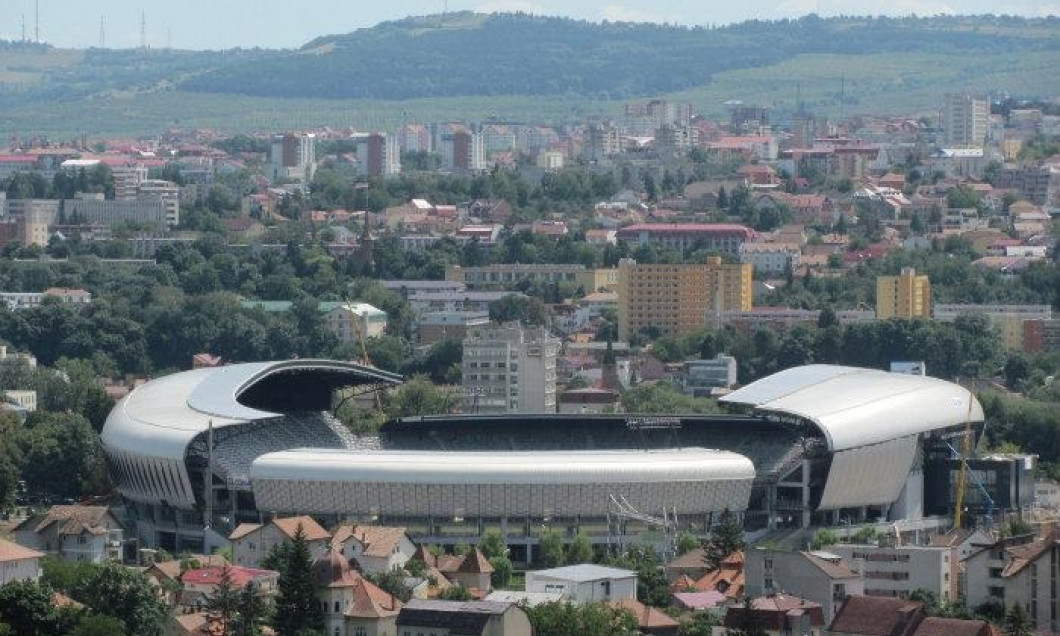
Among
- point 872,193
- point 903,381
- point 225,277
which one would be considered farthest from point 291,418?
point 872,193

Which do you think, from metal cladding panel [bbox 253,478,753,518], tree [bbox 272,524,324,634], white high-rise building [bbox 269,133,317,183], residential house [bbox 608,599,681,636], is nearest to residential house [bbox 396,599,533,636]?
tree [bbox 272,524,324,634]

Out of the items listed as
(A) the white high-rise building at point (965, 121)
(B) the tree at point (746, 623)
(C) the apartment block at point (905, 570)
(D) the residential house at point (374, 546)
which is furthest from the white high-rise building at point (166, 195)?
(B) the tree at point (746, 623)

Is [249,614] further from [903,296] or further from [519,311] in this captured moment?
[903,296]

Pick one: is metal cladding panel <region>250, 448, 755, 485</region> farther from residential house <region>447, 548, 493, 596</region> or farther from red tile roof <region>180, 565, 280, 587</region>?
red tile roof <region>180, 565, 280, 587</region>

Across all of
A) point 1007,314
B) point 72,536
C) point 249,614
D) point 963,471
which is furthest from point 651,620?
point 1007,314

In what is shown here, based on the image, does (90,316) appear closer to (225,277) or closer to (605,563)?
(225,277)

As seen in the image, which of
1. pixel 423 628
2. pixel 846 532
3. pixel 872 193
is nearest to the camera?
pixel 423 628
